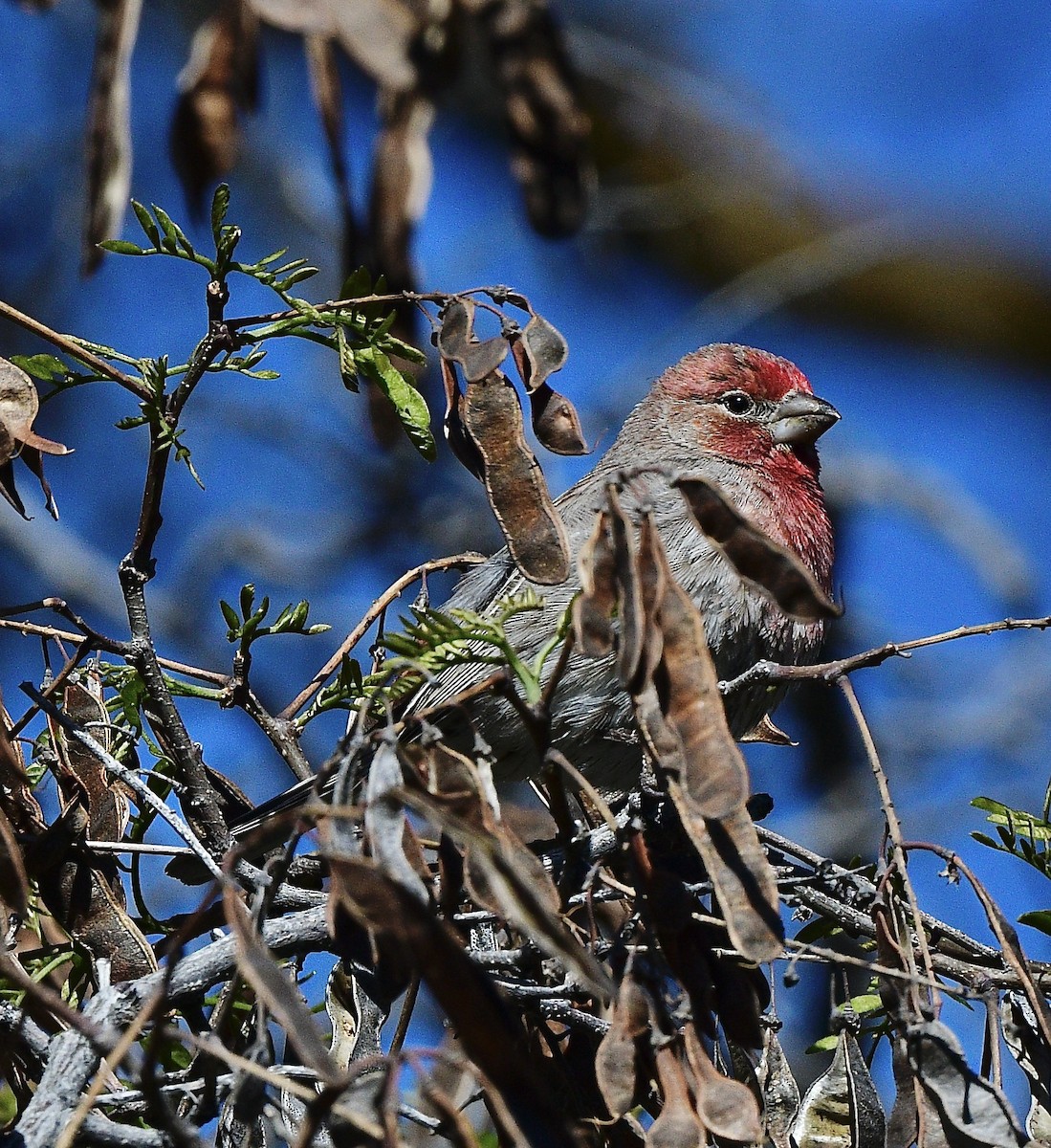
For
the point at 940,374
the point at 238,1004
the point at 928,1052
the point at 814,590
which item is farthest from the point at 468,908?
the point at 940,374

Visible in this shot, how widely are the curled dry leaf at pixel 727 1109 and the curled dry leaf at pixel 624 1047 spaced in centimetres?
12

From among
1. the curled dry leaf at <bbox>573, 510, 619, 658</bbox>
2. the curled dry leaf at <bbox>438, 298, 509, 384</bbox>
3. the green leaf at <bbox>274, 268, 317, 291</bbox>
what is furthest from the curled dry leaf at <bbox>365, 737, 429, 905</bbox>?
the green leaf at <bbox>274, 268, 317, 291</bbox>

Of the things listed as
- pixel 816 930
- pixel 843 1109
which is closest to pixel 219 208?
pixel 816 930

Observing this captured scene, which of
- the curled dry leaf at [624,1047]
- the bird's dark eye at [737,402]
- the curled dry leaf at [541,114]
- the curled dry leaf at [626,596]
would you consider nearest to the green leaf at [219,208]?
the curled dry leaf at [541,114]

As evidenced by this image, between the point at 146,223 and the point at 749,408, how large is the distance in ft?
10.6

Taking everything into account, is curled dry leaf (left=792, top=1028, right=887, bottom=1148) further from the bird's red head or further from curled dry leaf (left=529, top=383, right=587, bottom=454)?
the bird's red head

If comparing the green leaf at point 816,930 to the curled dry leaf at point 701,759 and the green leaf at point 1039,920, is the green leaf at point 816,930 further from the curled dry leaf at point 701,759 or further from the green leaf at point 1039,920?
the curled dry leaf at point 701,759

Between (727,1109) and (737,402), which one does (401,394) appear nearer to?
(727,1109)

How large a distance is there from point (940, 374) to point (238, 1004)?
346 inches

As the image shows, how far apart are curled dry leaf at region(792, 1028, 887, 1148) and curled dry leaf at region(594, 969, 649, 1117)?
55 centimetres

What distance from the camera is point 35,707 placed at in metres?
3.24

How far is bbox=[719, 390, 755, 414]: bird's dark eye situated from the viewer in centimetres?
577

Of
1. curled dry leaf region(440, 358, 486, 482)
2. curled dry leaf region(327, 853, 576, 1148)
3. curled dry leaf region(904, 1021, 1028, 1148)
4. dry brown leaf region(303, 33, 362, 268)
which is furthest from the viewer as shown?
curled dry leaf region(440, 358, 486, 482)

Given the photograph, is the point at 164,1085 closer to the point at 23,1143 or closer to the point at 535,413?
the point at 23,1143
